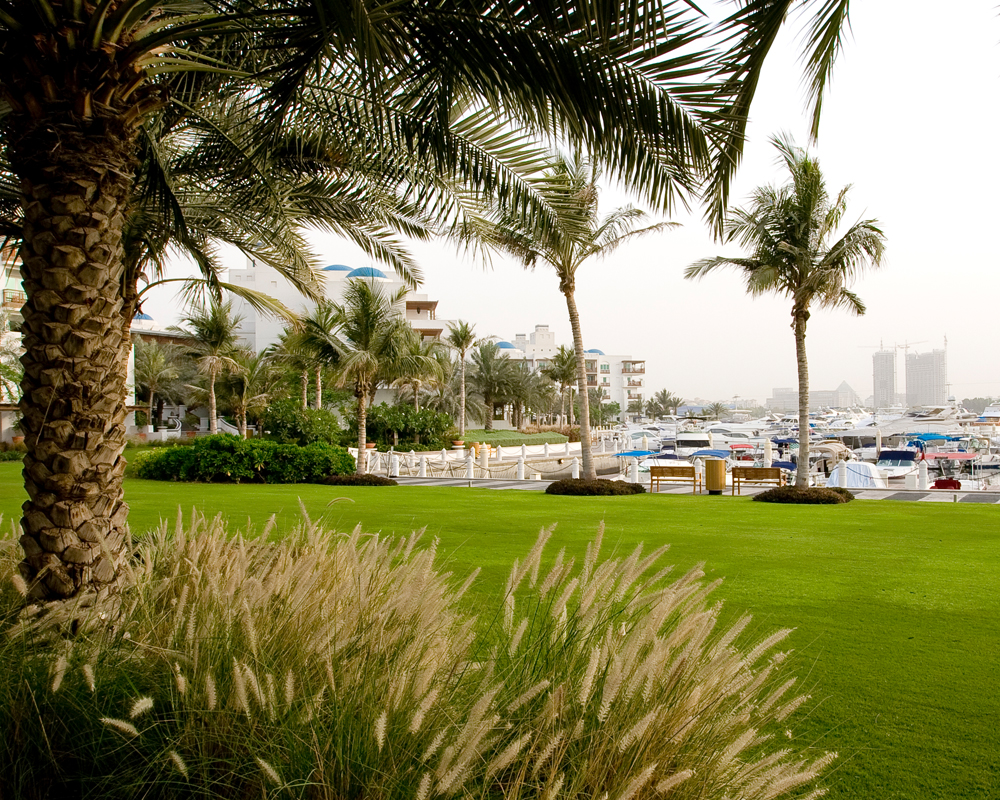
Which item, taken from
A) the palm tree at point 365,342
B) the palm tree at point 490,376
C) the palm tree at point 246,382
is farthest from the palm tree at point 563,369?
the palm tree at point 365,342

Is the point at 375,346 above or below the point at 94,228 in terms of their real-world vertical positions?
above

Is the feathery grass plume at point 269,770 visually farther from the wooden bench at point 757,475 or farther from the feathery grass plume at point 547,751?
the wooden bench at point 757,475

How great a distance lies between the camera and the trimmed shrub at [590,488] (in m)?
17.1

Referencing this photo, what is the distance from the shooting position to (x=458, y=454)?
30938mm

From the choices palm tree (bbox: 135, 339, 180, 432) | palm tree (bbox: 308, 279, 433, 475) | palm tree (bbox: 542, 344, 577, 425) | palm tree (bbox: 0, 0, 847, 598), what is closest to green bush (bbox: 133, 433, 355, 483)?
palm tree (bbox: 308, 279, 433, 475)

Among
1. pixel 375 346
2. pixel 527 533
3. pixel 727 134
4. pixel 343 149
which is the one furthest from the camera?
pixel 375 346

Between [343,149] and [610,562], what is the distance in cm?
623

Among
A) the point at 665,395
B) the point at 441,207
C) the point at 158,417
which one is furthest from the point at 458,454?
the point at 665,395

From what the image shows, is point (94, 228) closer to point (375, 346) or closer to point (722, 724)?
point (722, 724)

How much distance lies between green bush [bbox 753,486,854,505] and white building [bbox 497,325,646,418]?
103952 mm

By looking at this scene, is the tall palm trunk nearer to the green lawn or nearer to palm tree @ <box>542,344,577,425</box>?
the green lawn

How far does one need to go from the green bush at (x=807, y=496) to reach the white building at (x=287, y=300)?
136ft

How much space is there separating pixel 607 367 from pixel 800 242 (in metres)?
120

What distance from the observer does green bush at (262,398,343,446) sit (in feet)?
86.7
